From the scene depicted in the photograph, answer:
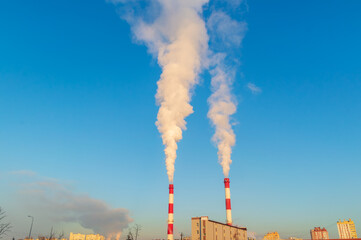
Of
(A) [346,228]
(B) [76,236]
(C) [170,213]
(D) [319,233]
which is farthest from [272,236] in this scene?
(B) [76,236]

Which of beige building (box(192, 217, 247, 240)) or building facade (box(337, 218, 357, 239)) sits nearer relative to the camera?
beige building (box(192, 217, 247, 240))

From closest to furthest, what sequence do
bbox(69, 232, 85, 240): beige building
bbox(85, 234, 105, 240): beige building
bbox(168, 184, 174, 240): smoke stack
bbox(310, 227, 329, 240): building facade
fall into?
bbox(168, 184, 174, 240): smoke stack < bbox(69, 232, 85, 240): beige building < bbox(85, 234, 105, 240): beige building < bbox(310, 227, 329, 240): building facade

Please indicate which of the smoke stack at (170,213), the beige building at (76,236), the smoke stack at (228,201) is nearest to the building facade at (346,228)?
the smoke stack at (228,201)

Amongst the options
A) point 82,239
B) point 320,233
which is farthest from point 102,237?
point 320,233

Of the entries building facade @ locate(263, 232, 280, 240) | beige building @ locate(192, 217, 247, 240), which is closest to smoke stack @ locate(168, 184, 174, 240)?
beige building @ locate(192, 217, 247, 240)

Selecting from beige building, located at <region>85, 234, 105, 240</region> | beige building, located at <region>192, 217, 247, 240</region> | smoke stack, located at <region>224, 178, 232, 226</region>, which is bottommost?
beige building, located at <region>85, 234, 105, 240</region>

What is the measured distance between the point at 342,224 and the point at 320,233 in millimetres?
19240

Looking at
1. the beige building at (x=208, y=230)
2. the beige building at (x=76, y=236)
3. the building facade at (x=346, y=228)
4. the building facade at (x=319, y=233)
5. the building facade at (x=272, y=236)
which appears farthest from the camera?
the building facade at (x=346, y=228)

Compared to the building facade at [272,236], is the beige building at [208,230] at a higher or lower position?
higher

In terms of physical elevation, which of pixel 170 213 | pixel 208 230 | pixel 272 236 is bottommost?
pixel 272 236

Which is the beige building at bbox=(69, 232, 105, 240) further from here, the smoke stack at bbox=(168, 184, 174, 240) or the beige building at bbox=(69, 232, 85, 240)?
the smoke stack at bbox=(168, 184, 174, 240)

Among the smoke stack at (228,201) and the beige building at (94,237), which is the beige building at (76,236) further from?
the smoke stack at (228,201)

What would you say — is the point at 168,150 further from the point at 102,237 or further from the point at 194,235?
the point at 102,237

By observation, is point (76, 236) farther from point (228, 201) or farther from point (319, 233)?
point (319, 233)
